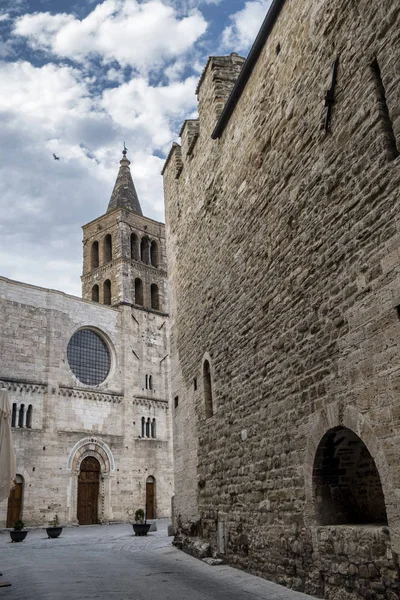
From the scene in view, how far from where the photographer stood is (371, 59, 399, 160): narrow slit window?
473 cm

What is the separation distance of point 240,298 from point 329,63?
11.7 ft

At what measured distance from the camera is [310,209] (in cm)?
600

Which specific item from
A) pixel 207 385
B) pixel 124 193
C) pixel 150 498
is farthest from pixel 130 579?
pixel 124 193

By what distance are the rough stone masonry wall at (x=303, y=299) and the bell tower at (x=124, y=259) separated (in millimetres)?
22027

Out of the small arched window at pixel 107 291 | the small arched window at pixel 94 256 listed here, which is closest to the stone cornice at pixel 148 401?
the small arched window at pixel 107 291

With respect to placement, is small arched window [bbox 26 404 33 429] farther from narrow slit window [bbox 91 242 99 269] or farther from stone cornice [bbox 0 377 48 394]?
narrow slit window [bbox 91 242 99 269]

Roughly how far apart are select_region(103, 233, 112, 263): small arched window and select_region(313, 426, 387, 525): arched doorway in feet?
93.1

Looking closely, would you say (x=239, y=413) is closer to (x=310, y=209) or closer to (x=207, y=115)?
(x=310, y=209)

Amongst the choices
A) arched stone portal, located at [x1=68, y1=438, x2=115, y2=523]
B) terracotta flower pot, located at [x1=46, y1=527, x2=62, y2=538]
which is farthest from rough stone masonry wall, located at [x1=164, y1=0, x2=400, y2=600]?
arched stone portal, located at [x1=68, y1=438, x2=115, y2=523]

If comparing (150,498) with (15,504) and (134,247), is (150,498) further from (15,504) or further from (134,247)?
(134,247)

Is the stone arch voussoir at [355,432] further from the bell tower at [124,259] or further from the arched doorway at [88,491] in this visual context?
the bell tower at [124,259]

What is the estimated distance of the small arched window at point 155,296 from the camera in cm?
3250

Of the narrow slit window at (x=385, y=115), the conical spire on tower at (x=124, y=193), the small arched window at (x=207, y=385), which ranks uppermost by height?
the conical spire on tower at (x=124, y=193)

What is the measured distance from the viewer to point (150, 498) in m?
26.9
